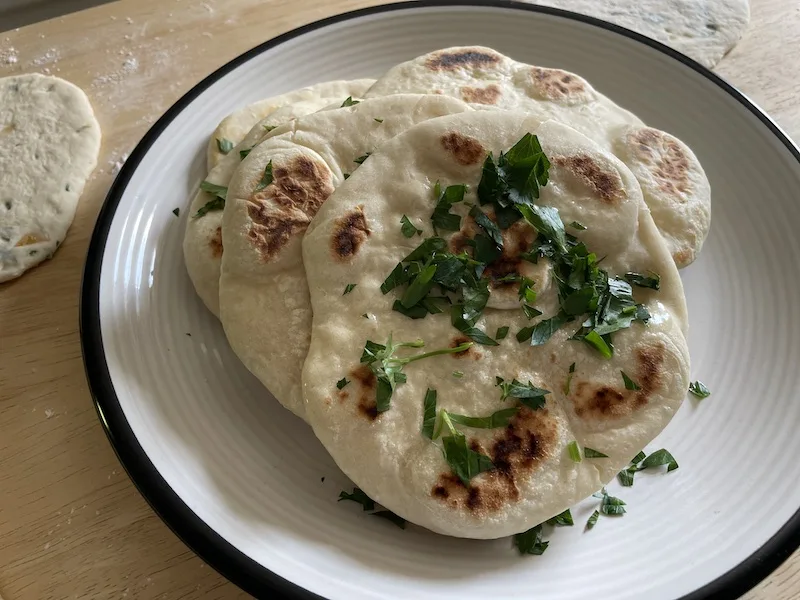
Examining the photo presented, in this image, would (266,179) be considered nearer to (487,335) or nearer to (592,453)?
(487,335)

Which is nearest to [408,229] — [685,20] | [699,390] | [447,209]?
[447,209]

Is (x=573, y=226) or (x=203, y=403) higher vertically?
(x=573, y=226)

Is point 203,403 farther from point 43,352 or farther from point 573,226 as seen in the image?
point 573,226

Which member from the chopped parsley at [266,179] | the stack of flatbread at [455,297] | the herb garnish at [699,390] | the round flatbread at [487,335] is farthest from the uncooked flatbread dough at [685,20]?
the chopped parsley at [266,179]

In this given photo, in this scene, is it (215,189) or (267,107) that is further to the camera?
(267,107)

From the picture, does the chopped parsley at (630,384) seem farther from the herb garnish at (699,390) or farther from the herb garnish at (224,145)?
the herb garnish at (224,145)

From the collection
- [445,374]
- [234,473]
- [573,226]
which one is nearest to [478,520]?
[445,374]

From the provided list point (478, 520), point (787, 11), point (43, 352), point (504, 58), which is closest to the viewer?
point (478, 520)
